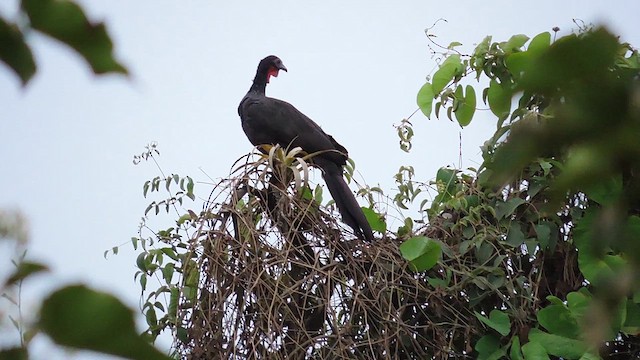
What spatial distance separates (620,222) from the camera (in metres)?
0.28

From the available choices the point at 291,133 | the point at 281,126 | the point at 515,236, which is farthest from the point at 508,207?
the point at 281,126

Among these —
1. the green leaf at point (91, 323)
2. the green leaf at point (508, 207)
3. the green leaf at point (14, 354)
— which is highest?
the green leaf at point (508, 207)

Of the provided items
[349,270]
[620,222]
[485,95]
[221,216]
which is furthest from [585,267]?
[620,222]

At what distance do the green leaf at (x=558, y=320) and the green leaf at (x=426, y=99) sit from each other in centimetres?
82

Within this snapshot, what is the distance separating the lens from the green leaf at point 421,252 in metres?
2.12

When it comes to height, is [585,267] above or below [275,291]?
above

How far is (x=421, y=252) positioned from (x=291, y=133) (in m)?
1.52

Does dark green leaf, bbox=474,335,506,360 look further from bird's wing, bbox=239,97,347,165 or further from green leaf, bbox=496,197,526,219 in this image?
bird's wing, bbox=239,97,347,165

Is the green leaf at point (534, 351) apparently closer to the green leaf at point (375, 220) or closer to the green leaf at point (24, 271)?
the green leaf at point (375, 220)

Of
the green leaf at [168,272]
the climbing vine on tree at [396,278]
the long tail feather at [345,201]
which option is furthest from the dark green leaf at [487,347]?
the green leaf at [168,272]

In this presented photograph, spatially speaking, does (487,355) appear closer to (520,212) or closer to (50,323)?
(520,212)

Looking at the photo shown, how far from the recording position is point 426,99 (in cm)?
266

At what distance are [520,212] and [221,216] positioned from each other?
83 centimetres

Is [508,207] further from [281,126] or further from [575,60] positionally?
[575,60]
